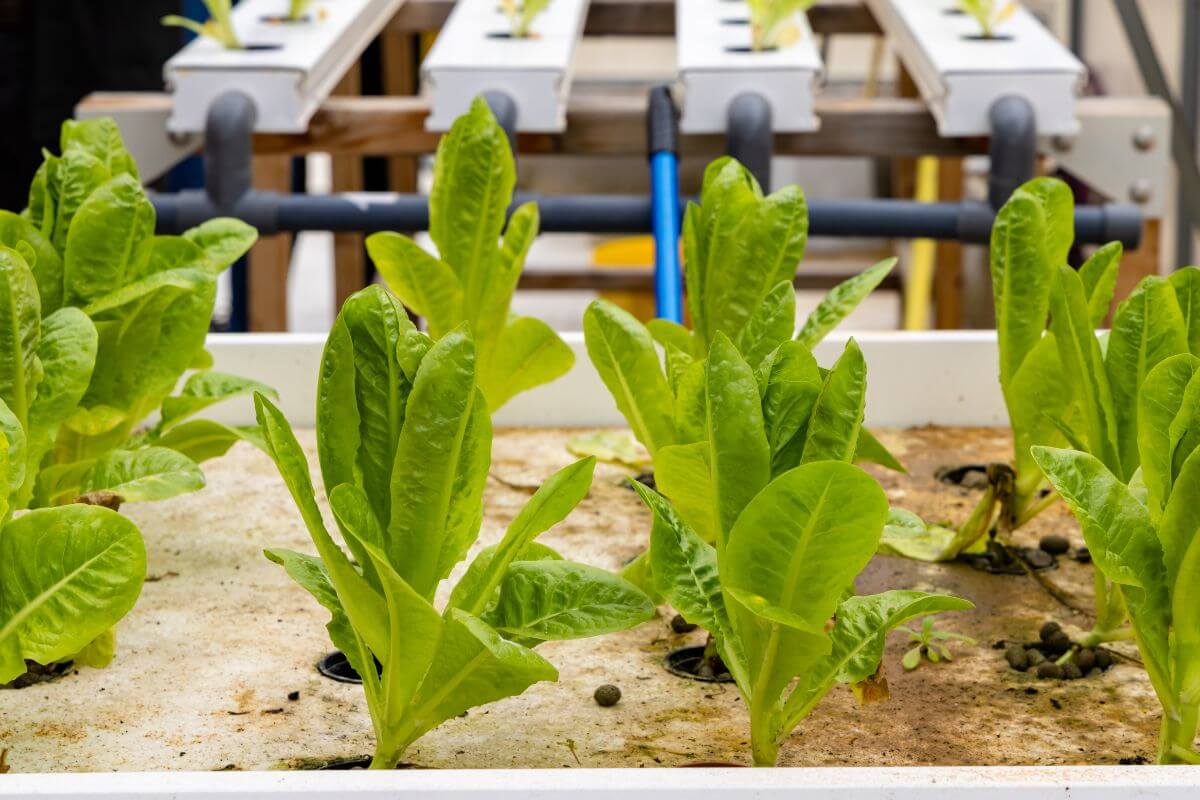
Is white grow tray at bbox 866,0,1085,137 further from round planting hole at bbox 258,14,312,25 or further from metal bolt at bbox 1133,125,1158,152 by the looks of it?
round planting hole at bbox 258,14,312,25

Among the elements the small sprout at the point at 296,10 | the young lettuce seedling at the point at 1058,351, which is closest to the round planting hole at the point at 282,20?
the small sprout at the point at 296,10

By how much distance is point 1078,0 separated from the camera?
12.9 feet

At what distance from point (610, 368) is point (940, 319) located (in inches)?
76.2

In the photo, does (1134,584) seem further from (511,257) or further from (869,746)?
(511,257)

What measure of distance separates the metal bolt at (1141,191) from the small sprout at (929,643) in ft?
2.90

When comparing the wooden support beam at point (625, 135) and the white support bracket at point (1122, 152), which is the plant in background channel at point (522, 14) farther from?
the white support bracket at point (1122, 152)

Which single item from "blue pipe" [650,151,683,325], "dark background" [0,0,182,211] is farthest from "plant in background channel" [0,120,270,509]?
"dark background" [0,0,182,211]

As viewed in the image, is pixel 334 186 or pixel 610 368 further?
pixel 334 186

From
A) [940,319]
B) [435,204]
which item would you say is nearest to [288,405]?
[435,204]

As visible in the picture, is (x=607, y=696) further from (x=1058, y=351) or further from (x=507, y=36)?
(x=507, y=36)

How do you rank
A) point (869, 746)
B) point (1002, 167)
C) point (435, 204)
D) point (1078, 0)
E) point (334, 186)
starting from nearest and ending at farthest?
point (869, 746) < point (435, 204) < point (1002, 167) < point (334, 186) < point (1078, 0)

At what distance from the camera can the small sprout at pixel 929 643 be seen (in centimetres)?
70

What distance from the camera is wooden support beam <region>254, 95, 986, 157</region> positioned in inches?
59.7

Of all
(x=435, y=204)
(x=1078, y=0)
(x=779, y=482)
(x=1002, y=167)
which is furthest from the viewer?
(x=1078, y=0)
